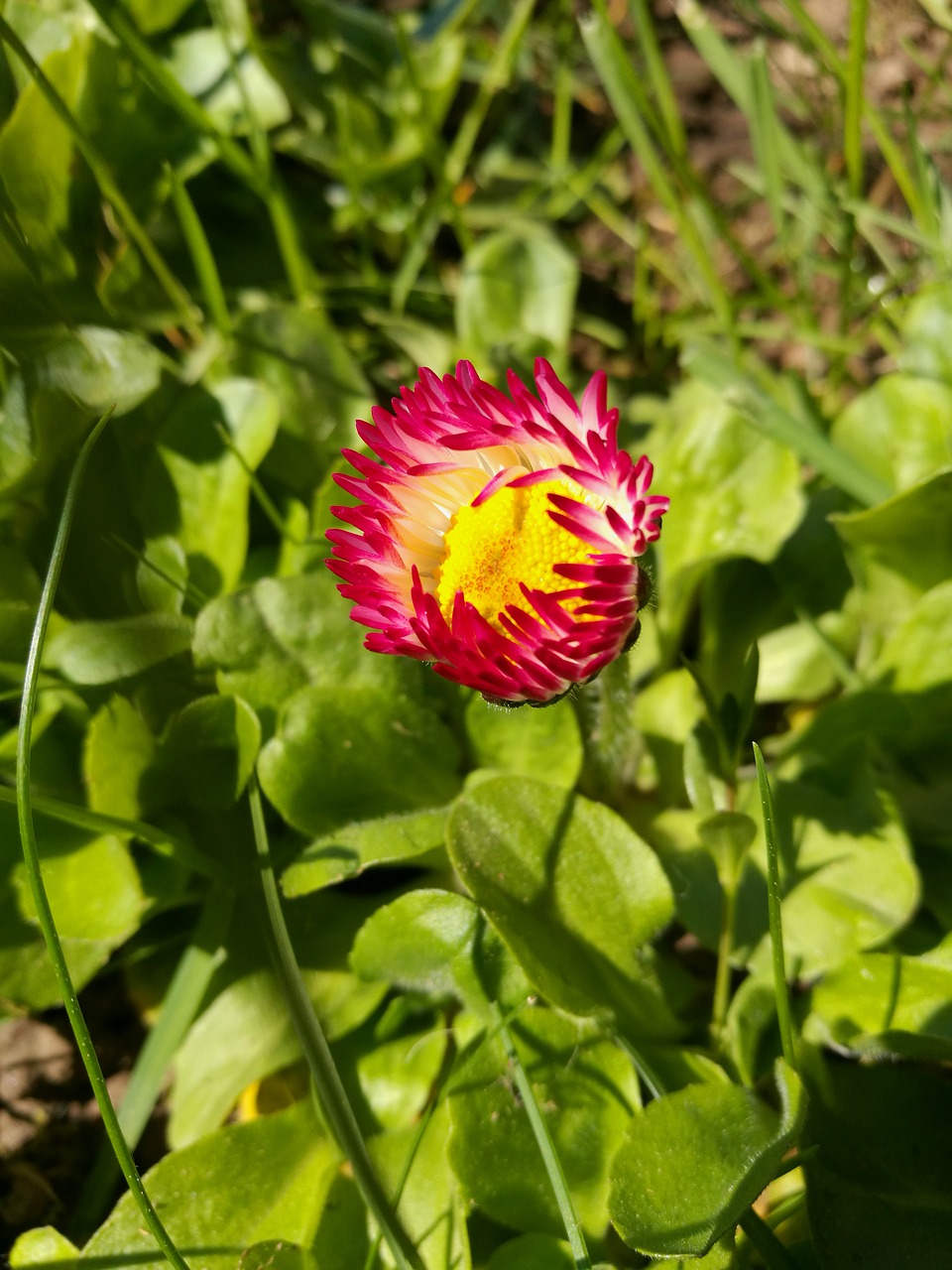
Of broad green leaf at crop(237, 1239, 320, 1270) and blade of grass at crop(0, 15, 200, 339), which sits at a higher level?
blade of grass at crop(0, 15, 200, 339)

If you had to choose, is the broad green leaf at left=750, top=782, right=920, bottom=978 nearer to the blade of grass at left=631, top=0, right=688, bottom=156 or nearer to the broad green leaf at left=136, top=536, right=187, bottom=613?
the broad green leaf at left=136, top=536, right=187, bottom=613

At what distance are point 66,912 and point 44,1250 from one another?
0.51 m

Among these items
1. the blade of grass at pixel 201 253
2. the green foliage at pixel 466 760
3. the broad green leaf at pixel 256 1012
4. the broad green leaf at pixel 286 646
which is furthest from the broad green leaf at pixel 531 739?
the blade of grass at pixel 201 253

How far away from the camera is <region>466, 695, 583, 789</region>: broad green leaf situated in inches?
72.9

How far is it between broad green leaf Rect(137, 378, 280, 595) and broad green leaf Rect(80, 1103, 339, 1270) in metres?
0.98

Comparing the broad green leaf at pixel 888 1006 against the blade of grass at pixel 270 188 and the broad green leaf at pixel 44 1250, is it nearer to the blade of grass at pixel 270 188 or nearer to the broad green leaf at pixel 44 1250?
the broad green leaf at pixel 44 1250

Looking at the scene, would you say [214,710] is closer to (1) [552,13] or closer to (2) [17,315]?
(2) [17,315]

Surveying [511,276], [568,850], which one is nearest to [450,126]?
[511,276]

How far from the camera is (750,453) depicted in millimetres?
2076

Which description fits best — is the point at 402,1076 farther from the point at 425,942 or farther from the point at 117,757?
the point at 117,757

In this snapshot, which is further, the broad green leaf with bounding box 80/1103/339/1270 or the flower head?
the broad green leaf with bounding box 80/1103/339/1270

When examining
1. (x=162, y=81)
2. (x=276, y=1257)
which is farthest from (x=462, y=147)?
(x=276, y=1257)

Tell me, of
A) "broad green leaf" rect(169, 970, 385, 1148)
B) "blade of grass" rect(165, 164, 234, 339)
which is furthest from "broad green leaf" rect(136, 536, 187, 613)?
"broad green leaf" rect(169, 970, 385, 1148)

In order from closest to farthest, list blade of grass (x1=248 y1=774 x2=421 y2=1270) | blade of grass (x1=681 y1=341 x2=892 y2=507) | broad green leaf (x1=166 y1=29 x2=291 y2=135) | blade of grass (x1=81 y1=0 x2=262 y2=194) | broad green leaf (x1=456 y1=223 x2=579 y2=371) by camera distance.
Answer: blade of grass (x1=248 y1=774 x2=421 y2=1270) < blade of grass (x1=681 y1=341 x2=892 y2=507) < blade of grass (x1=81 y1=0 x2=262 y2=194) < broad green leaf (x1=456 y1=223 x2=579 y2=371) < broad green leaf (x1=166 y1=29 x2=291 y2=135)
